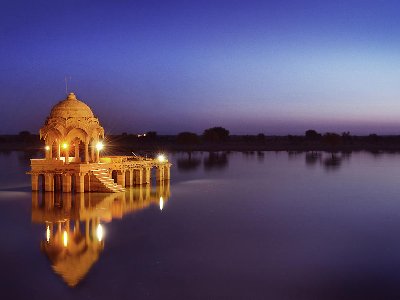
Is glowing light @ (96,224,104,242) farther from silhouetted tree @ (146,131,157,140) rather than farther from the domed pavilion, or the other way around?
silhouetted tree @ (146,131,157,140)

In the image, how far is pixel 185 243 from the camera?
19469 millimetres

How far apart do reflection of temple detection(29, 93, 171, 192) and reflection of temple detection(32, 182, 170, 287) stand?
0.98m

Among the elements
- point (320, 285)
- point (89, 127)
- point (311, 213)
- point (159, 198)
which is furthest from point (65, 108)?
point (320, 285)

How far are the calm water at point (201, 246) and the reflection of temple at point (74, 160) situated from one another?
57.6 inches

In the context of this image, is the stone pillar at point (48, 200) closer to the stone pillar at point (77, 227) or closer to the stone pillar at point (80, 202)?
the stone pillar at point (80, 202)

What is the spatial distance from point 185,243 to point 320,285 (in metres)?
6.14

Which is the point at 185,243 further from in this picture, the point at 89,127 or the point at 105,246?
the point at 89,127

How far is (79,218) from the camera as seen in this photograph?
24.0 meters

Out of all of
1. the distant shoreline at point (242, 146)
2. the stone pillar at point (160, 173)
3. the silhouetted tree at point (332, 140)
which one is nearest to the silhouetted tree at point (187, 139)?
the distant shoreline at point (242, 146)

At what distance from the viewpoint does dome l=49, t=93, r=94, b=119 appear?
33.3 m

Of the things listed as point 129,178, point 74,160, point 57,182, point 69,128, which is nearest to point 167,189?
point 129,178

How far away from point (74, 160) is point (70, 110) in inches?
134

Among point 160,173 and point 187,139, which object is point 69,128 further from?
point 187,139

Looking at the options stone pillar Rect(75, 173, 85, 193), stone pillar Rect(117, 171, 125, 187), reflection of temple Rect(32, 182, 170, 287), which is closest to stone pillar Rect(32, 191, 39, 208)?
reflection of temple Rect(32, 182, 170, 287)
